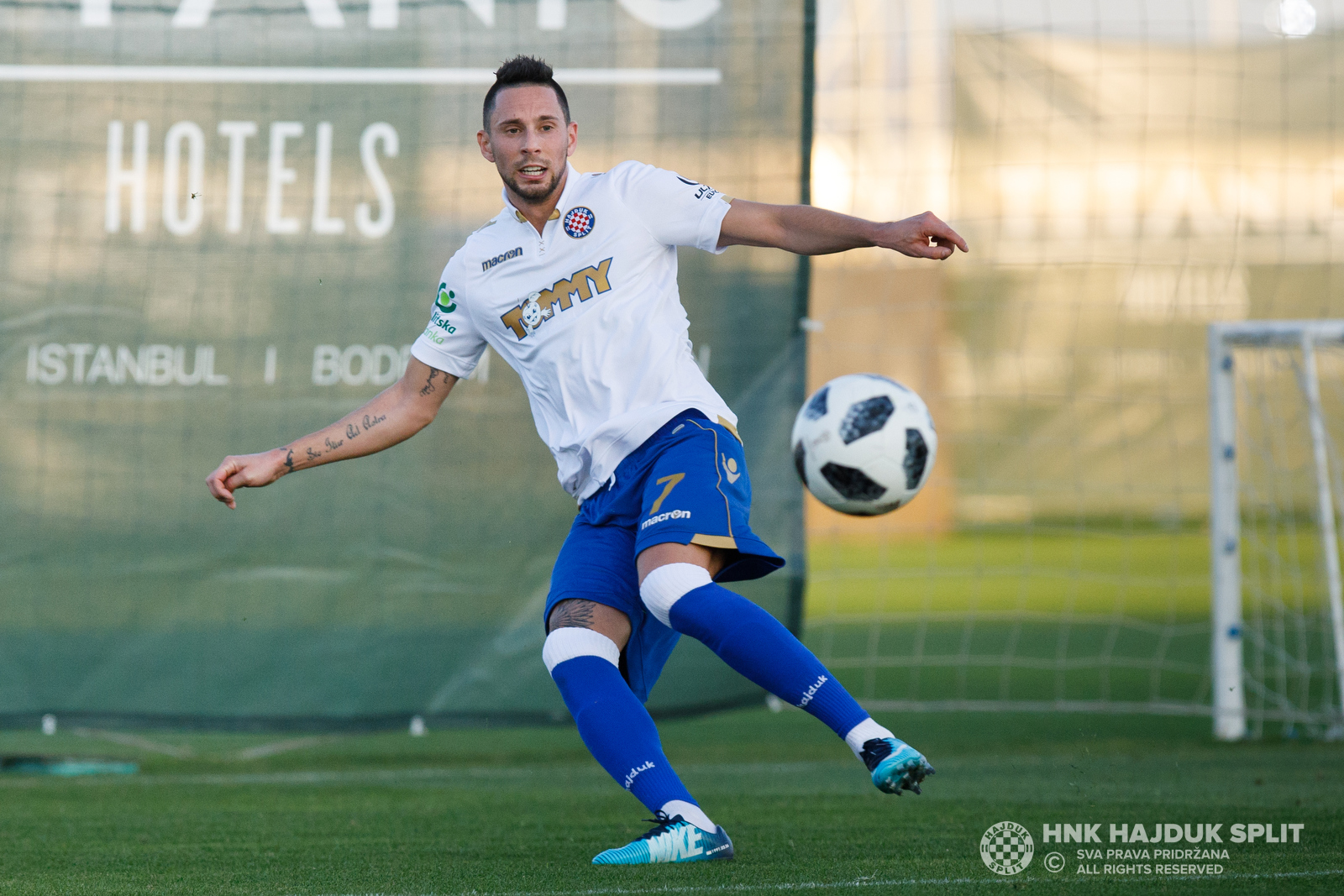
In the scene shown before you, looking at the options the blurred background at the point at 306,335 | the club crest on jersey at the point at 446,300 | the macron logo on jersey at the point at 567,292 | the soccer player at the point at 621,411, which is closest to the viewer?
the soccer player at the point at 621,411

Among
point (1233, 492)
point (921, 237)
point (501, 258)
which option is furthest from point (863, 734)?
point (1233, 492)

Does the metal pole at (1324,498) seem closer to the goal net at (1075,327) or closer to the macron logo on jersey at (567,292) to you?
the goal net at (1075,327)

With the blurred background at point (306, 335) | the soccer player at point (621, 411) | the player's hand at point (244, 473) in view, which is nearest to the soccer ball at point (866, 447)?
the soccer player at point (621, 411)

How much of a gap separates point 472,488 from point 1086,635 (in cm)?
614

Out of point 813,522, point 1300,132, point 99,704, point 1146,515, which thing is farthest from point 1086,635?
point 1146,515

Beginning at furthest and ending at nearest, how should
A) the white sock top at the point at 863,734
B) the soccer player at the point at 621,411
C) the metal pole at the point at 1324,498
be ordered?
the metal pole at the point at 1324,498 < the soccer player at the point at 621,411 < the white sock top at the point at 863,734

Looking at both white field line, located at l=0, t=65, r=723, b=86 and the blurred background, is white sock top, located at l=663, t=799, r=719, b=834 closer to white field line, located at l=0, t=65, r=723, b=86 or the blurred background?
the blurred background

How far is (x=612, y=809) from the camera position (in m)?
4.48

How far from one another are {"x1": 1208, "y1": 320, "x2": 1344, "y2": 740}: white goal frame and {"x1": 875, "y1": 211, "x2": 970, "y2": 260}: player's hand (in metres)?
3.56

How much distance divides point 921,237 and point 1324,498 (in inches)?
152

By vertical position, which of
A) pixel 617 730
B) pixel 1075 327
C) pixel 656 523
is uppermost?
pixel 1075 327

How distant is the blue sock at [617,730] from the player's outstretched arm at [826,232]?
1.09m

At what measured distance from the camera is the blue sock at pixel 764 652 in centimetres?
307

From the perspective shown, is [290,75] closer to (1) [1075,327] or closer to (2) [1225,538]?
(2) [1225,538]
